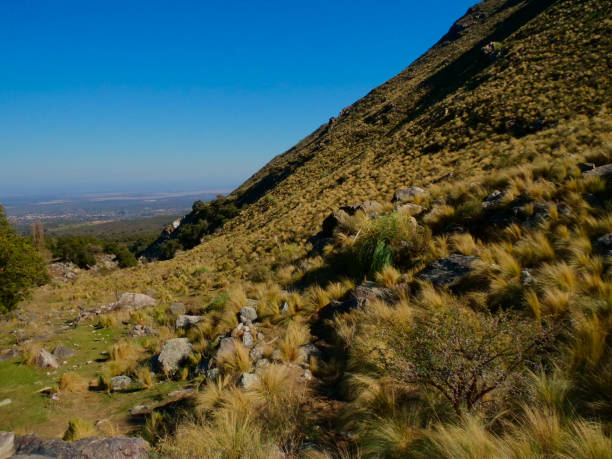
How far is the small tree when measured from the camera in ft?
8.23

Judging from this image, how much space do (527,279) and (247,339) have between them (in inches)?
183

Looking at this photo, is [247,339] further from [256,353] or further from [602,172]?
[602,172]

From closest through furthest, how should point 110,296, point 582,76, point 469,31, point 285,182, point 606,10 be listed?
point 110,296 → point 582,76 → point 606,10 → point 285,182 → point 469,31

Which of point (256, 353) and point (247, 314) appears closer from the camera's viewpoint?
point (256, 353)

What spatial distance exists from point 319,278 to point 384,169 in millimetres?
16190

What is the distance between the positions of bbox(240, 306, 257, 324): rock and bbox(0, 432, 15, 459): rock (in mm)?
3728

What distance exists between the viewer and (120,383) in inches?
196

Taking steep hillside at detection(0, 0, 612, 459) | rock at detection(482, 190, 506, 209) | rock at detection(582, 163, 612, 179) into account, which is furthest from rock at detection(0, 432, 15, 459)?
rock at detection(582, 163, 612, 179)

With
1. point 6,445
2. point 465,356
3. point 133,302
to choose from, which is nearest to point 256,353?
point 6,445

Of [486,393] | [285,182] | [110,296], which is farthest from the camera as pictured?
[285,182]

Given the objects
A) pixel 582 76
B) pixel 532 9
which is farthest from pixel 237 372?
pixel 532 9

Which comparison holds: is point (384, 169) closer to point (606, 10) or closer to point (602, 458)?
point (602, 458)

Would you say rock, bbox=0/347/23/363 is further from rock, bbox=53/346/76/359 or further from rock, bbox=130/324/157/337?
rock, bbox=130/324/157/337

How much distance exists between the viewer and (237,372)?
4.36 m
